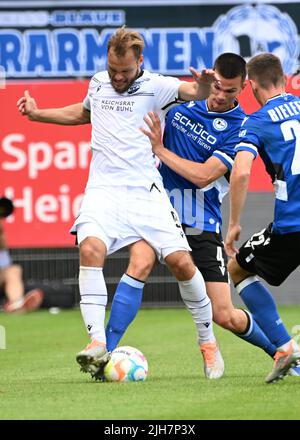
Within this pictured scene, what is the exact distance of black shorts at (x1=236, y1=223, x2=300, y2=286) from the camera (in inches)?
292

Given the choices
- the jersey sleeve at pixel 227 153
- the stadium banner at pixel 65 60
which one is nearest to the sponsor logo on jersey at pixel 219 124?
the jersey sleeve at pixel 227 153

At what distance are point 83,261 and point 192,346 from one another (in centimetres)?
399

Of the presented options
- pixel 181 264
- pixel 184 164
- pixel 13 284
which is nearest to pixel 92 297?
pixel 181 264

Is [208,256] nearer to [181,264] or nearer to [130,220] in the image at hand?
[181,264]

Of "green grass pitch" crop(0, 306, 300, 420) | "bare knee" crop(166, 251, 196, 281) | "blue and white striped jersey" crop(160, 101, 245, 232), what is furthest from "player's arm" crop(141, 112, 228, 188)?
"green grass pitch" crop(0, 306, 300, 420)

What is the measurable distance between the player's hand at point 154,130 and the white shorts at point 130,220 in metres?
0.35

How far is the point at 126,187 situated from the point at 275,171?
42.1 inches

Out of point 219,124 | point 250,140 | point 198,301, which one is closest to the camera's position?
point 250,140

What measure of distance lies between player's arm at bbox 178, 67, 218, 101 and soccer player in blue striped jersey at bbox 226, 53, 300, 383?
0.90ft

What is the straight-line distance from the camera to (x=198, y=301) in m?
8.01

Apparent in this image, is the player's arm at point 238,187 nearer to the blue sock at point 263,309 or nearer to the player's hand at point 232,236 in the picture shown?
the player's hand at point 232,236

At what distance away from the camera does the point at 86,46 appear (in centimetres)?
1650

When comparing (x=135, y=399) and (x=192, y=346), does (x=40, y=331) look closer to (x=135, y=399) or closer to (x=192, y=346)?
(x=192, y=346)
